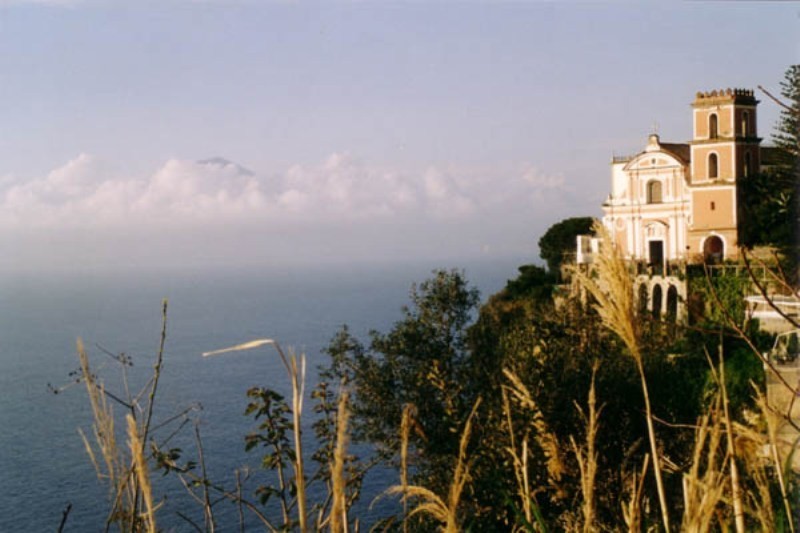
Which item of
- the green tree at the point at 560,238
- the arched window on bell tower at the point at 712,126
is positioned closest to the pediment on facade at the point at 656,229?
the arched window on bell tower at the point at 712,126

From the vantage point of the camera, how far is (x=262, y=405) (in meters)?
4.54

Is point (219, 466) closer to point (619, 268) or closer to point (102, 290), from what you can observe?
point (619, 268)

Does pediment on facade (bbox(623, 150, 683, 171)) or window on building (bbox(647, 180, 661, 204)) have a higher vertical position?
pediment on facade (bbox(623, 150, 683, 171))

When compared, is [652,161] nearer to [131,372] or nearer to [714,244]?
[714,244]

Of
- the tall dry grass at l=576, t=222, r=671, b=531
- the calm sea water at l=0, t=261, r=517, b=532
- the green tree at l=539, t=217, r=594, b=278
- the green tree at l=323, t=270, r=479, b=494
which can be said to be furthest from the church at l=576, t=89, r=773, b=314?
the tall dry grass at l=576, t=222, r=671, b=531

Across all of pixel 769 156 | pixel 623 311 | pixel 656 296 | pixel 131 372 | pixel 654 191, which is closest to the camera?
pixel 623 311

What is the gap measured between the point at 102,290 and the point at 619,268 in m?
138

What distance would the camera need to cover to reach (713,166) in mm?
Answer: 28500

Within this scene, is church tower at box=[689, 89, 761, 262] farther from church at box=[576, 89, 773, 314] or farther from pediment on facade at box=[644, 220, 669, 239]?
pediment on facade at box=[644, 220, 669, 239]

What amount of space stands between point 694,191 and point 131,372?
26915mm

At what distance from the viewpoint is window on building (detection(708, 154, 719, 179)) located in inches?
1117

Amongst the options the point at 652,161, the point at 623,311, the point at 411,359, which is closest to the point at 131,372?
the point at 652,161

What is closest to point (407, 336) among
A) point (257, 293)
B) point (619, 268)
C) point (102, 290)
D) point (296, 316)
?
point (619, 268)

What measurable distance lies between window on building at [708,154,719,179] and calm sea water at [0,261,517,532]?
45.8ft
